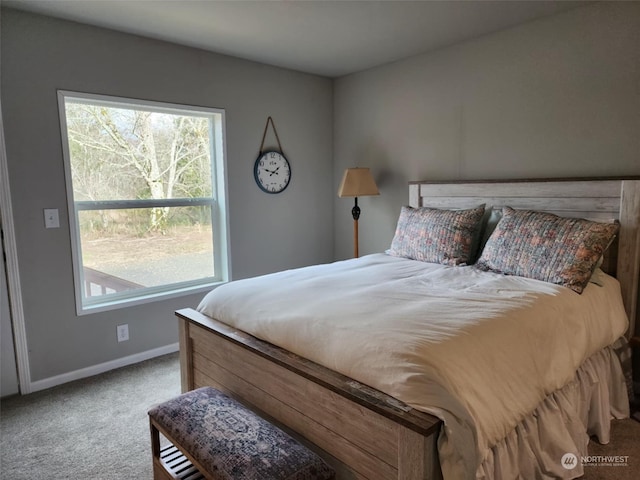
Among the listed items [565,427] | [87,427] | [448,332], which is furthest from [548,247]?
[87,427]

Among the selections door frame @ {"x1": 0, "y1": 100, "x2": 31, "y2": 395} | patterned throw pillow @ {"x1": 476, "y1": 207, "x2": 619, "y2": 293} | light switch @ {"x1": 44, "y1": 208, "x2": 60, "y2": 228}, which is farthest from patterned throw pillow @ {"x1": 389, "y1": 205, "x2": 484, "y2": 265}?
door frame @ {"x1": 0, "y1": 100, "x2": 31, "y2": 395}

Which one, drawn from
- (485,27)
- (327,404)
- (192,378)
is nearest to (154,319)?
(192,378)

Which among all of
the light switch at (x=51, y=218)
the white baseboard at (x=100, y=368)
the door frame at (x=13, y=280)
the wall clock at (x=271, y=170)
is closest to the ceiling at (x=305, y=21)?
the wall clock at (x=271, y=170)

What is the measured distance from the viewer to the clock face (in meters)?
3.62

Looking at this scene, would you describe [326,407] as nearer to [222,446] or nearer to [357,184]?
[222,446]

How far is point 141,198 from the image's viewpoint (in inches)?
120

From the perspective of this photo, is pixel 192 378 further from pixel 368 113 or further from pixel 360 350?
pixel 368 113

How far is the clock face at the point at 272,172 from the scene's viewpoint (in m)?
3.62

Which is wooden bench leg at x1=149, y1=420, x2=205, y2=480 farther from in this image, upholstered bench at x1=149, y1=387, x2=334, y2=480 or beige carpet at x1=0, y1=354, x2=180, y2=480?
beige carpet at x1=0, y1=354, x2=180, y2=480

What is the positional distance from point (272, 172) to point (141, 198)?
117 cm

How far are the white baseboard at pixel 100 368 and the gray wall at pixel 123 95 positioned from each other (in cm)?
4

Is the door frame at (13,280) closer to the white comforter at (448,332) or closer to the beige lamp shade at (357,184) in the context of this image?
the white comforter at (448,332)

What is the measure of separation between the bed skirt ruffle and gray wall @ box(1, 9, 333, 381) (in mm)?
2575

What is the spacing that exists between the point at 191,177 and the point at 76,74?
1.04 m
